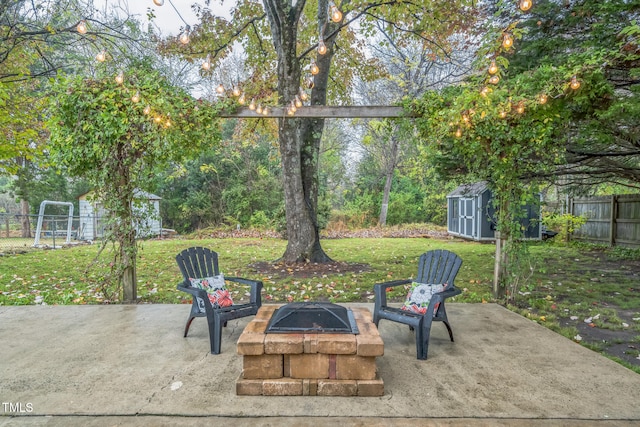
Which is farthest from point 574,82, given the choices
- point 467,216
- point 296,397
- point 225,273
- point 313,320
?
point 467,216

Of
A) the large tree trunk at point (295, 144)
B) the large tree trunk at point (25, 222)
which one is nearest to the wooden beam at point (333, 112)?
the large tree trunk at point (295, 144)

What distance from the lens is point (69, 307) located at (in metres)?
4.00

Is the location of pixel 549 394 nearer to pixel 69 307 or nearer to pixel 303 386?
pixel 303 386

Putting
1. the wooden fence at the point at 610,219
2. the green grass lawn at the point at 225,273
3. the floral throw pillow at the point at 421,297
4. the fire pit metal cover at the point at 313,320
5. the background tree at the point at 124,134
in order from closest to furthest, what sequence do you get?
the fire pit metal cover at the point at 313,320 → the floral throw pillow at the point at 421,297 → the background tree at the point at 124,134 → the green grass lawn at the point at 225,273 → the wooden fence at the point at 610,219

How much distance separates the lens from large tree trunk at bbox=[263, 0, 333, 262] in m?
5.93

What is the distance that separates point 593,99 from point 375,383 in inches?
155

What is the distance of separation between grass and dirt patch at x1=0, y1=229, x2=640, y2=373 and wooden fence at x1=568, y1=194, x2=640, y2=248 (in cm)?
54

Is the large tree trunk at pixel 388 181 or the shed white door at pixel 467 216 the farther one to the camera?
the large tree trunk at pixel 388 181

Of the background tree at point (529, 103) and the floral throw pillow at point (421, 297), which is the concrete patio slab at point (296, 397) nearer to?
the floral throw pillow at point (421, 297)

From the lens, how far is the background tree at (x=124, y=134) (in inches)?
149

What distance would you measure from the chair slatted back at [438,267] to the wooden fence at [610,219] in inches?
303

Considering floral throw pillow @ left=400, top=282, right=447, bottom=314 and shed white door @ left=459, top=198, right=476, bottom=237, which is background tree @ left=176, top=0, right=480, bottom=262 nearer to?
floral throw pillow @ left=400, top=282, right=447, bottom=314

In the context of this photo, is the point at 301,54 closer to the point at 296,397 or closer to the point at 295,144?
the point at 295,144

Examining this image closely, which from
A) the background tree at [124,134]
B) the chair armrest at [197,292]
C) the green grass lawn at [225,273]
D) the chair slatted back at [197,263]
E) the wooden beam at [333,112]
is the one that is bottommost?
the green grass lawn at [225,273]
